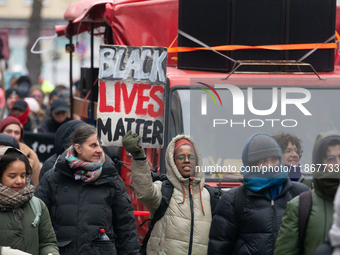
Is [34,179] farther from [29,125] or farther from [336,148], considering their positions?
[336,148]

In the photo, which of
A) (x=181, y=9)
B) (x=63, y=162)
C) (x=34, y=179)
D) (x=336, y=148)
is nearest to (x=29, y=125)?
(x=34, y=179)

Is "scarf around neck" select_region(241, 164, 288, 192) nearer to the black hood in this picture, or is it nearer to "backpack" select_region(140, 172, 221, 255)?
"backpack" select_region(140, 172, 221, 255)

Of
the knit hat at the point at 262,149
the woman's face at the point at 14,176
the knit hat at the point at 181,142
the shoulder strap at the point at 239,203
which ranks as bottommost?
the shoulder strap at the point at 239,203

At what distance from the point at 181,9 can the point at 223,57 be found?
2.11 ft

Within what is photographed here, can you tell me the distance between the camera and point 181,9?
21.6ft

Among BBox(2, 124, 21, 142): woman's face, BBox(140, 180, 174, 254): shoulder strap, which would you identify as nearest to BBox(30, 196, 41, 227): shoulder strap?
BBox(140, 180, 174, 254): shoulder strap

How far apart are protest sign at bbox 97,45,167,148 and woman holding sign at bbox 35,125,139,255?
0.20 meters

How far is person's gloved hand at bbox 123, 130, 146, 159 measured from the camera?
5230 millimetres

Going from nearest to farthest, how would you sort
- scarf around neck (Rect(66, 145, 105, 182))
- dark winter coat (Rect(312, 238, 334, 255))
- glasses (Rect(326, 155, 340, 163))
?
dark winter coat (Rect(312, 238, 334, 255))
glasses (Rect(326, 155, 340, 163))
scarf around neck (Rect(66, 145, 105, 182))

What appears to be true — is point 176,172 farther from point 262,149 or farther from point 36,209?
point 36,209

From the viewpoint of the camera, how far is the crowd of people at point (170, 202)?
390 cm

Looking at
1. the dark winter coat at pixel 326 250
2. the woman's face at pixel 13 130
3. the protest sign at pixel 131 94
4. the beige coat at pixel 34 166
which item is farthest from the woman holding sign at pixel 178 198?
the woman's face at pixel 13 130

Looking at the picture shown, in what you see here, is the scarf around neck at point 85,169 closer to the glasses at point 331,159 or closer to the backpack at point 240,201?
the backpack at point 240,201

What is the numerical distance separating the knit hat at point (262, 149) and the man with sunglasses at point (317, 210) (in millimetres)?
615
